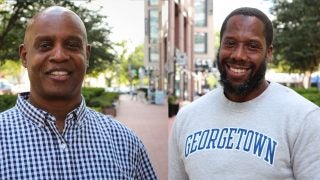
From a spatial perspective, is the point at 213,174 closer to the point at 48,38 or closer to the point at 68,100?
the point at 68,100

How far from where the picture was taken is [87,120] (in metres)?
2.27

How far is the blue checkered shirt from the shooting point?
2.03m

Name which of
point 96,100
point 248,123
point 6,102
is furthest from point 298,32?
point 248,123

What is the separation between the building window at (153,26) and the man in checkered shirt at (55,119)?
4276 centimetres

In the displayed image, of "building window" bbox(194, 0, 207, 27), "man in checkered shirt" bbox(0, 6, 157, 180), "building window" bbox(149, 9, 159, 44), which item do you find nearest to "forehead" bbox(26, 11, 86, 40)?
"man in checkered shirt" bbox(0, 6, 157, 180)

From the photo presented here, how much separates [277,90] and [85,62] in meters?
0.97

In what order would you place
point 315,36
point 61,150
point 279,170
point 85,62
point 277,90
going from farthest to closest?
point 315,36 → point 277,90 → point 279,170 → point 85,62 → point 61,150

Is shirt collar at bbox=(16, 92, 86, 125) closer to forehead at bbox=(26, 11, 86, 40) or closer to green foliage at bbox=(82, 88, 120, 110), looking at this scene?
forehead at bbox=(26, 11, 86, 40)

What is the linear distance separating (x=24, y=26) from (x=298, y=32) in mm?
12419

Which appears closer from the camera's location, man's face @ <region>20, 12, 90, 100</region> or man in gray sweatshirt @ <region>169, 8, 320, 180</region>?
man's face @ <region>20, 12, 90, 100</region>

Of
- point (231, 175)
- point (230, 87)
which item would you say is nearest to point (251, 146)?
point (231, 175)

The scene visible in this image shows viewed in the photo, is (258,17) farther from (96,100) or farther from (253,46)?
(96,100)

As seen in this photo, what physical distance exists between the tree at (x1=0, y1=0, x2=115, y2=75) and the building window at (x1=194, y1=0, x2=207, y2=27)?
691cm

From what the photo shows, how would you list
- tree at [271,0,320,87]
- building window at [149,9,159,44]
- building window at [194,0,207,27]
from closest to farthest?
tree at [271,0,320,87], building window at [194,0,207,27], building window at [149,9,159,44]
